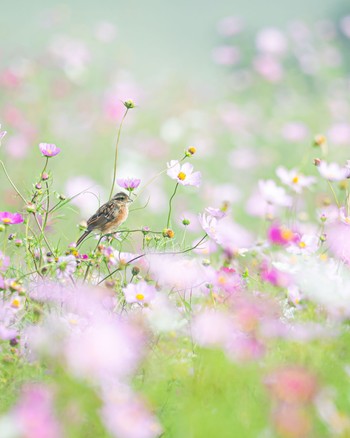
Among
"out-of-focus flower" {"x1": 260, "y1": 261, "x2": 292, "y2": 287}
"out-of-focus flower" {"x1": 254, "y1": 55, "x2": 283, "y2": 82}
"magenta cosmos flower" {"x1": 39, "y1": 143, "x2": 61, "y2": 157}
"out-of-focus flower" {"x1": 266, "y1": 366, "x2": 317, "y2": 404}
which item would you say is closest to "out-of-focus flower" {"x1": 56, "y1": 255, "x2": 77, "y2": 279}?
"magenta cosmos flower" {"x1": 39, "y1": 143, "x2": 61, "y2": 157}

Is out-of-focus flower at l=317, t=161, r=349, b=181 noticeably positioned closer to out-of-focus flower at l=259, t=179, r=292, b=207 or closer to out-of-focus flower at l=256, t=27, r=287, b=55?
out-of-focus flower at l=259, t=179, r=292, b=207

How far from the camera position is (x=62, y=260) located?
1411 millimetres

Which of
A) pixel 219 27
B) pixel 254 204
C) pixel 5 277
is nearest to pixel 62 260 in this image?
pixel 5 277

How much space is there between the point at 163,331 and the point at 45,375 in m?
0.22

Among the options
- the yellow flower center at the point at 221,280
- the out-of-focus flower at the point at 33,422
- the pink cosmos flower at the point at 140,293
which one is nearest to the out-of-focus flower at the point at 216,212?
the yellow flower center at the point at 221,280

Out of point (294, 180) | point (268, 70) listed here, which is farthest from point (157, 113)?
point (294, 180)

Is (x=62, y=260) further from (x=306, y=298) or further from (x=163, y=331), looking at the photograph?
(x=306, y=298)

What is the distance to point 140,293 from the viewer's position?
1.33 m

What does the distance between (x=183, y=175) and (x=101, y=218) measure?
20 centimetres

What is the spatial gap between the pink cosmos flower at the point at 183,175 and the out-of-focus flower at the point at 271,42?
11.9ft

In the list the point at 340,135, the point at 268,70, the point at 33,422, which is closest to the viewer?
the point at 33,422

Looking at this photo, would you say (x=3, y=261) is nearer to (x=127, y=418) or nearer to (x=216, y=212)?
(x=216, y=212)

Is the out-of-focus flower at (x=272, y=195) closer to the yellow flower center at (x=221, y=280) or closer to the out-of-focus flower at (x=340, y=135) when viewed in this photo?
the yellow flower center at (x=221, y=280)

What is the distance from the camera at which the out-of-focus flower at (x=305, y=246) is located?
1544 millimetres
